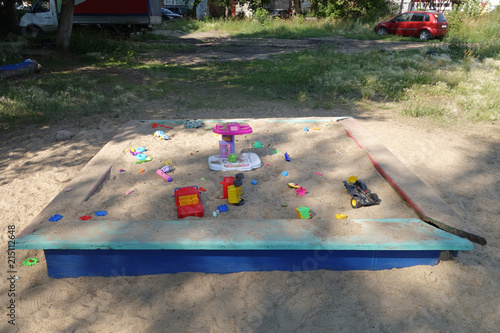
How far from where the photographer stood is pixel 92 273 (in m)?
2.15

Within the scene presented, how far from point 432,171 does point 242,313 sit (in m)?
2.51

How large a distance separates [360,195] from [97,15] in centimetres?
1304

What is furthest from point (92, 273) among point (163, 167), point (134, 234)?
point (163, 167)

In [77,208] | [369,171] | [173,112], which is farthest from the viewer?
[173,112]

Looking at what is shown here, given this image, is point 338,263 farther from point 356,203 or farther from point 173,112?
point 173,112

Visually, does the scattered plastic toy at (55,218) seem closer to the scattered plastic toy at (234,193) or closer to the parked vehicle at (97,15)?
the scattered plastic toy at (234,193)

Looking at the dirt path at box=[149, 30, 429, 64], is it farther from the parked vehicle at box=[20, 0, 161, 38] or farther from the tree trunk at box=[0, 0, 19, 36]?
the tree trunk at box=[0, 0, 19, 36]

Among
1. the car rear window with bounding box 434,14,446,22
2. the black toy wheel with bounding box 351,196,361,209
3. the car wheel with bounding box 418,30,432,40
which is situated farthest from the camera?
the car wheel with bounding box 418,30,432,40

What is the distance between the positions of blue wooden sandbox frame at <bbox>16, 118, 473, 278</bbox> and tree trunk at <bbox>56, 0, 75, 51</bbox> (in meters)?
8.73

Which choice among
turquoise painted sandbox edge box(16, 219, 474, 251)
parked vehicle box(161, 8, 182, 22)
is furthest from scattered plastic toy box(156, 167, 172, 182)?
parked vehicle box(161, 8, 182, 22)

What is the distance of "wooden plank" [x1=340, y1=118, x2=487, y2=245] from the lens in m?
2.25

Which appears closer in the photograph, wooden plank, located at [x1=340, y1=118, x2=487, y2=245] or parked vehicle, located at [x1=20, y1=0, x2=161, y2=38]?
wooden plank, located at [x1=340, y1=118, x2=487, y2=245]

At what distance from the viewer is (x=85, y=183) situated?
9.36 feet

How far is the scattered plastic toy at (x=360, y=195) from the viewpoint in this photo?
8.53 ft
